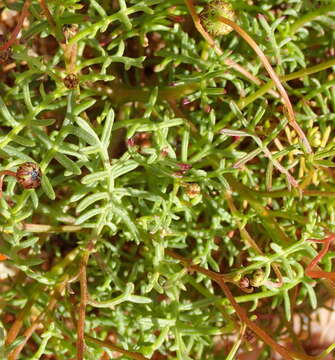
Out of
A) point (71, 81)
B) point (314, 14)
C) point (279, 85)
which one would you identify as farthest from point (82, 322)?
point (314, 14)

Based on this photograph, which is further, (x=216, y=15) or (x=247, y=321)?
(x=247, y=321)

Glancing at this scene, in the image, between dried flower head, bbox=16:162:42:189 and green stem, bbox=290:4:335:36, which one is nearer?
dried flower head, bbox=16:162:42:189

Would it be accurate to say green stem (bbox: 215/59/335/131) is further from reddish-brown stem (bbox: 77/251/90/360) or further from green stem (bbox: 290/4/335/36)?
reddish-brown stem (bbox: 77/251/90/360)

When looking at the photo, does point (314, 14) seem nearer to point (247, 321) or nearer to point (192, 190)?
point (192, 190)

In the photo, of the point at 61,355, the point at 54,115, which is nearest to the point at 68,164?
the point at 54,115

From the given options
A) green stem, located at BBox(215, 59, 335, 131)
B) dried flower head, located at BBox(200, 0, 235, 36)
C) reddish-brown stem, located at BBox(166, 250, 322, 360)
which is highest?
dried flower head, located at BBox(200, 0, 235, 36)

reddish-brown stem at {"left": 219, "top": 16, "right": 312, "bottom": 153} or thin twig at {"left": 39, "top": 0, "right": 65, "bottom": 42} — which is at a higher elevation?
thin twig at {"left": 39, "top": 0, "right": 65, "bottom": 42}

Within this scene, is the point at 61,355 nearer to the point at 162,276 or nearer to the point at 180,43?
the point at 162,276

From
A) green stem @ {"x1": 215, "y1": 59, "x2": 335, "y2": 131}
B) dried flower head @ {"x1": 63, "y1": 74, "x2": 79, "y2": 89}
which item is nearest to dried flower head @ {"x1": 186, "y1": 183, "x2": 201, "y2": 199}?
green stem @ {"x1": 215, "y1": 59, "x2": 335, "y2": 131}
